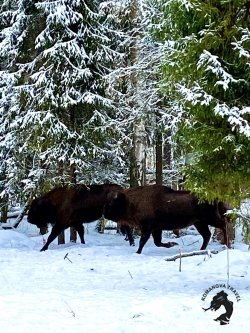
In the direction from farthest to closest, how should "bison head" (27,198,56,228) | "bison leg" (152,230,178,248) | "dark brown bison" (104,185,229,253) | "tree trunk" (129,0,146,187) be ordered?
"tree trunk" (129,0,146,187), "bison head" (27,198,56,228), "bison leg" (152,230,178,248), "dark brown bison" (104,185,229,253)

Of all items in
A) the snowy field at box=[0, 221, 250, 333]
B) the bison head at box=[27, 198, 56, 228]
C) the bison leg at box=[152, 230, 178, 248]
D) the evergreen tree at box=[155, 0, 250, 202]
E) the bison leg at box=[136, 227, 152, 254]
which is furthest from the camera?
the bison head at box=[27, 198, 56, 228]

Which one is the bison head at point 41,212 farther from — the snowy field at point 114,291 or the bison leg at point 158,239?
the bison leg at point 158,239

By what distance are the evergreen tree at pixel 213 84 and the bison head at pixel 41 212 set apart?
24.3 feet

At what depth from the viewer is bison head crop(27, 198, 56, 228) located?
1461 cm

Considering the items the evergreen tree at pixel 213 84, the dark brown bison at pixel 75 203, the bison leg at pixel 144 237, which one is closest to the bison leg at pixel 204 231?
the bison leg at pixel 144 237

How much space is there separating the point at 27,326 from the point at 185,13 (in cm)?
461

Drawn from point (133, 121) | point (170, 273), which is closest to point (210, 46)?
point (170, 273)

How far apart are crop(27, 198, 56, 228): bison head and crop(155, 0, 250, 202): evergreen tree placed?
7400 mm

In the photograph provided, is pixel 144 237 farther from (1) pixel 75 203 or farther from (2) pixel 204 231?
(1) pixel 75 203

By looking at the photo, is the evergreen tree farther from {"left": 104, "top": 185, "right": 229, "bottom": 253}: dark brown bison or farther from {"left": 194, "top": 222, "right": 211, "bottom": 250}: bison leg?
{"left": 194, "top": 222, "right": 211, "bottom": 250}: bison leg

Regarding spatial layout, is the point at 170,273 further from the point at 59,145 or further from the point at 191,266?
the point at 59,145

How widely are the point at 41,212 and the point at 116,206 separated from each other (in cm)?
237

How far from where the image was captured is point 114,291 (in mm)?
7809

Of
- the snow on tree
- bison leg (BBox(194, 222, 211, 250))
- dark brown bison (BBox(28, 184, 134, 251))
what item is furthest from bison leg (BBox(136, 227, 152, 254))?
the snow on tree
